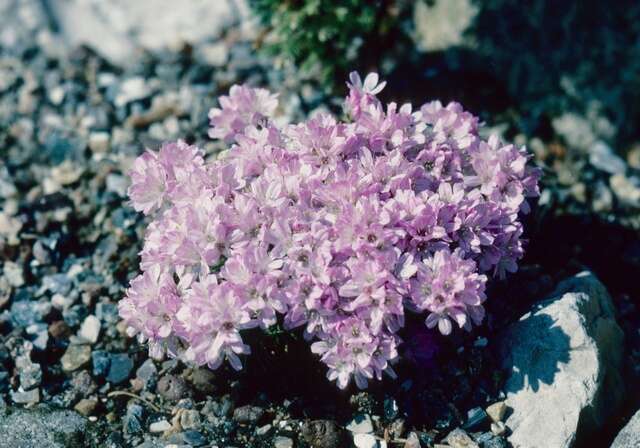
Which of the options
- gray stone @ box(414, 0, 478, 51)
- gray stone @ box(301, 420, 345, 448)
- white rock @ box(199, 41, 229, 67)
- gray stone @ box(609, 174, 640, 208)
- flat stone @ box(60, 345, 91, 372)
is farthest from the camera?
white rock @ box(199, 41, 229, 67)

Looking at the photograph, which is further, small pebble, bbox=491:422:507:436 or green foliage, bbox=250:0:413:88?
green foliage, bbox=250:0:413:88

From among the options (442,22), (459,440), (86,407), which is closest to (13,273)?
(86,407)

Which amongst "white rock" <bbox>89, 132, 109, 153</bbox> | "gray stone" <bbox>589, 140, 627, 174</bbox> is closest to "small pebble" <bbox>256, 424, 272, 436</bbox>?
"white rock" <bbox>89, 132, 109, 153</bbox>

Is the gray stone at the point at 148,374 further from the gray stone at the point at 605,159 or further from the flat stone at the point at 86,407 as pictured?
the gray stone at the point at 605,159

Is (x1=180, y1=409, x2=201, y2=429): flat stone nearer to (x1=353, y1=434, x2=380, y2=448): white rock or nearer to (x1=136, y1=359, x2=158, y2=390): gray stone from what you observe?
(x1=136, y1=359, x2=158, y2=390): gray stone

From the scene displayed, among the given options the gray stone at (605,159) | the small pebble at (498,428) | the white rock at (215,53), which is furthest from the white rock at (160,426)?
the gray stone at (605,159)

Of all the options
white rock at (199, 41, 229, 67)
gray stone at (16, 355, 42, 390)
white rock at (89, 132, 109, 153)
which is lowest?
gray stone at (16, 355, 42, 390)

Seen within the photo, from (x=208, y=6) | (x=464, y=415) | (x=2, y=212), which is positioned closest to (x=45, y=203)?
(x=2, y=212)
